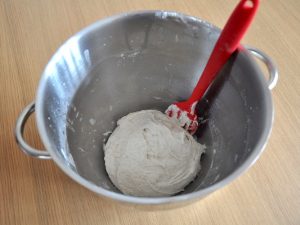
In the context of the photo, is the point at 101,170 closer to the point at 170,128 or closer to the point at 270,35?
the point at 170,128

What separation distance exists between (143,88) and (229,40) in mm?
230

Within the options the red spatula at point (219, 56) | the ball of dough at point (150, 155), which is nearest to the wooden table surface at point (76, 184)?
the ball of dough at point (150, 155)

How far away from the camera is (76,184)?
55 cm

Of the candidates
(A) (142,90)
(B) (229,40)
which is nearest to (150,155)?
(A) (142,90)

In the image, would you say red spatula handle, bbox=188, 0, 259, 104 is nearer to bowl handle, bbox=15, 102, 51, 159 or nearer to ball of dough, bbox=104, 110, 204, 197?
ball of dough, bbox=104, 110, 204, 197

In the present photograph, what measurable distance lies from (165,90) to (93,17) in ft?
0.88

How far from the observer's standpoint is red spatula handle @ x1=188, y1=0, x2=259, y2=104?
1.45 feet

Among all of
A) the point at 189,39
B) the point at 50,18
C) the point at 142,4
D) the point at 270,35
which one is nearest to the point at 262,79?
the point at 189,39

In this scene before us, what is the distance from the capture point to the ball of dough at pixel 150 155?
56 centimetres

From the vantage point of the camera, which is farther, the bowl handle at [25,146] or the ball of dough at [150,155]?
the ball of dough at [150,155]

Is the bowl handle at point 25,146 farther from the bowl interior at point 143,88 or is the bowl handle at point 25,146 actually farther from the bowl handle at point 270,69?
the bowl handle at point 270,69

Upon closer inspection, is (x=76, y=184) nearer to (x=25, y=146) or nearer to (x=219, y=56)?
(x=25, y=146)

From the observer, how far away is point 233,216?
0.52 m

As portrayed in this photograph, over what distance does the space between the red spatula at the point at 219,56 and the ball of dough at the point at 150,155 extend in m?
0.02
